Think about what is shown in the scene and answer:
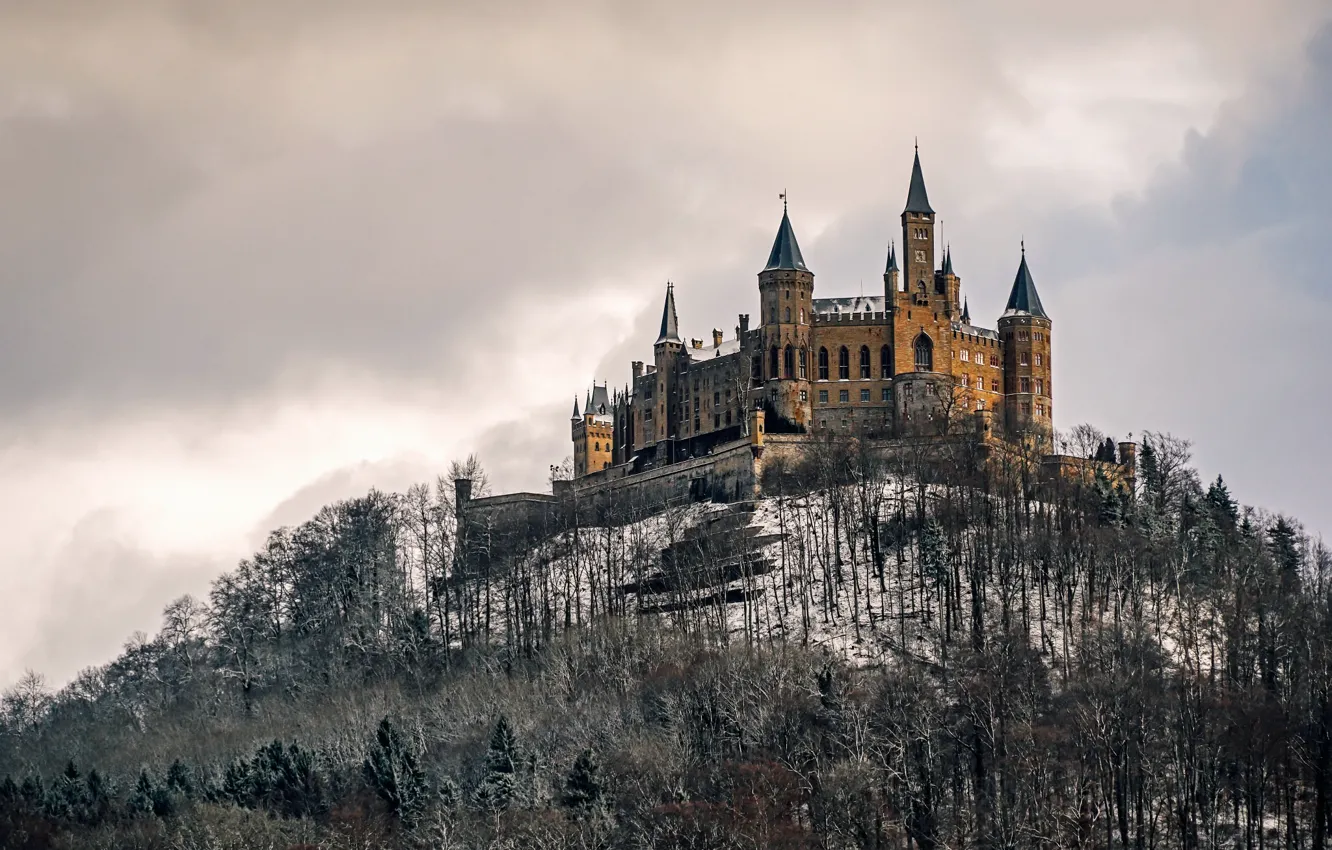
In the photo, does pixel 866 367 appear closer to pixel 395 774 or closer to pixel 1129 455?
pixel 1129 455

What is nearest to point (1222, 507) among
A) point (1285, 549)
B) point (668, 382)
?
point (1285, 549)

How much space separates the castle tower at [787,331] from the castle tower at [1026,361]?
13014 mm

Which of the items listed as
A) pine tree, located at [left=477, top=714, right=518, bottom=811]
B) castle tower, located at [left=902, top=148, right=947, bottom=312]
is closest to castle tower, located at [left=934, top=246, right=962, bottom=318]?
castle tower, located at [left=902, top=148, right=947, bottom=312]

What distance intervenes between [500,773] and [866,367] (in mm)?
55123

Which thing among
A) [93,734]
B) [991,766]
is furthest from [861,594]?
[93,734]

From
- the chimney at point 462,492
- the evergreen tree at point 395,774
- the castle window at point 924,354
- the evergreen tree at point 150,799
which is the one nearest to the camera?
the evergreen tree at point 395,774

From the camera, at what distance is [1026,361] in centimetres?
14725

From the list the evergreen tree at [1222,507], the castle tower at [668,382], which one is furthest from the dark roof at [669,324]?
the evergreen tree at [1222,507]

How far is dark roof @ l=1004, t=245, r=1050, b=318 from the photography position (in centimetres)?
14912

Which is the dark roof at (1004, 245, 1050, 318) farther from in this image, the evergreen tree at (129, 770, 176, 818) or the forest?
the evergreen tree at (129, 770, 176, 818)

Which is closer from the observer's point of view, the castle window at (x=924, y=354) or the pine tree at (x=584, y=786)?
the pine tree at (x=584, y=786)

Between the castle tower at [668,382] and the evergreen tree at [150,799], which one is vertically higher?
the castle tower at [668,382]

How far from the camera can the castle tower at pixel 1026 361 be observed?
478 feet

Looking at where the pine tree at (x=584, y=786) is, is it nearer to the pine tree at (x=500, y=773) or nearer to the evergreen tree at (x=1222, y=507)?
the pine tree at (x=500, y=773)
